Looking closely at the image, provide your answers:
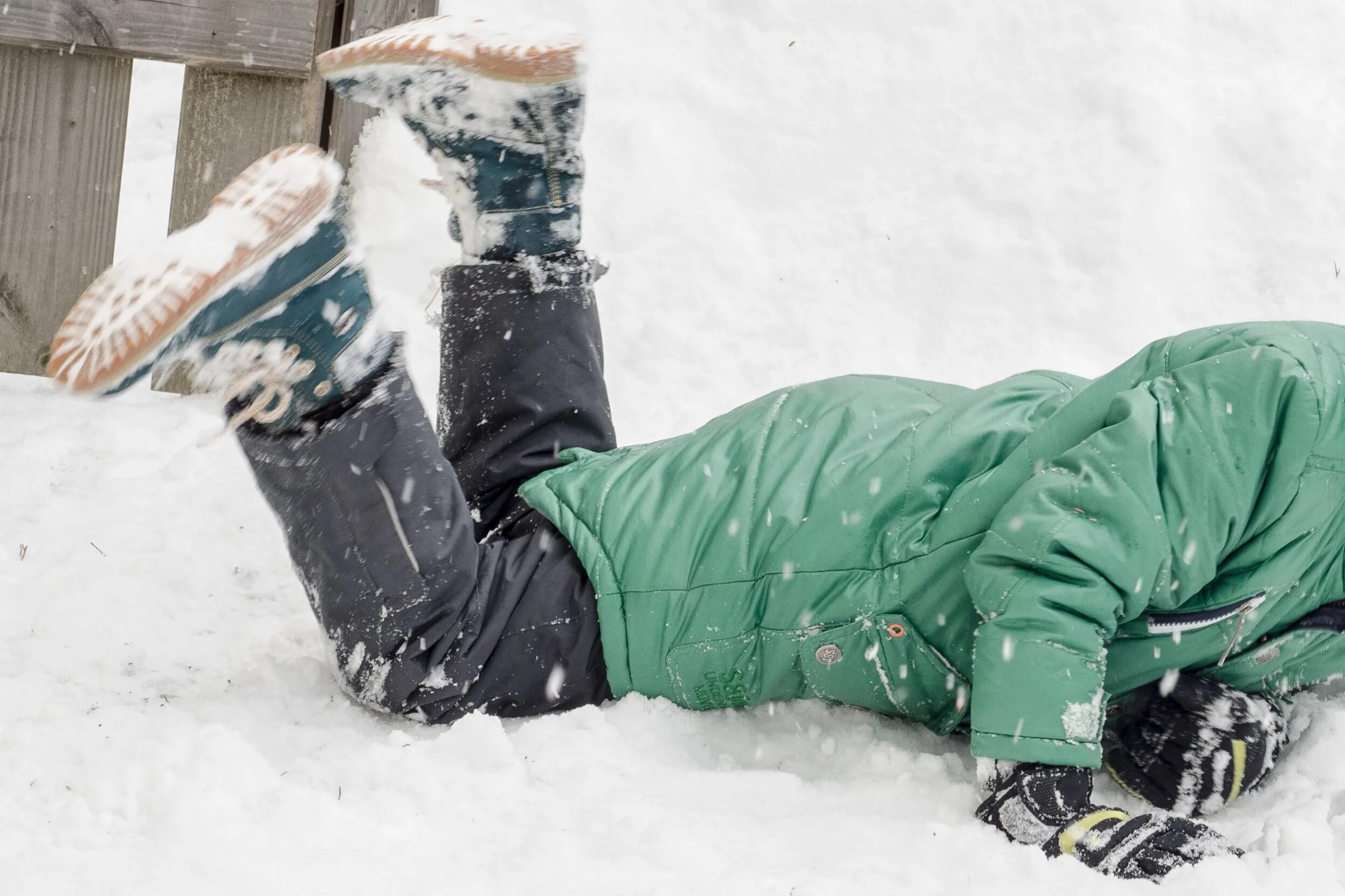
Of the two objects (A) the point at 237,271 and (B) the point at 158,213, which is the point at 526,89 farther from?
(B) the point at 158,213

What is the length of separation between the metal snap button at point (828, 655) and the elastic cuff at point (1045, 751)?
273 millimetres

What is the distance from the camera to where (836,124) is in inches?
141

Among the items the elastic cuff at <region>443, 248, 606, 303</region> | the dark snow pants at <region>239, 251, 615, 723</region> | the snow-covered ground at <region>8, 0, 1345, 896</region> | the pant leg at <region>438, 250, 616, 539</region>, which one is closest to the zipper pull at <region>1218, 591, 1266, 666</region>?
the snow-covered ground at <region>8, 0, 1345, 896</region>

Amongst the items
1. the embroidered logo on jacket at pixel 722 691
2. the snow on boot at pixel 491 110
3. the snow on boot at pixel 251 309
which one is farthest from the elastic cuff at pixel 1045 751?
the snow on boot at pixel 491 110

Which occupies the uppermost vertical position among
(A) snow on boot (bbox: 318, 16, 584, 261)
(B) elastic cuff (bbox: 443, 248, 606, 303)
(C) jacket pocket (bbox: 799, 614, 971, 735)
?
(A) snow on boot (bbox: 318, 16, 584, 261)

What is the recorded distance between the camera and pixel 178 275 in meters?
1.51

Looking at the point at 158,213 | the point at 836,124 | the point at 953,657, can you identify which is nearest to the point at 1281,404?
the point at 953,657

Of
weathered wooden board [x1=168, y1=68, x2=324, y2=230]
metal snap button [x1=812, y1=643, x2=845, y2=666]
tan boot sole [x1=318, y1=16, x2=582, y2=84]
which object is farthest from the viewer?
weathered wooden board [x1=168, y1=68, x2=324, y2=230]

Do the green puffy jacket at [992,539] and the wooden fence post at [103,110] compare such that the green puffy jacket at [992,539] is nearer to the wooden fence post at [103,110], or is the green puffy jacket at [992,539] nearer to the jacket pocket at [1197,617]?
the jacket pocket at [1197,617]

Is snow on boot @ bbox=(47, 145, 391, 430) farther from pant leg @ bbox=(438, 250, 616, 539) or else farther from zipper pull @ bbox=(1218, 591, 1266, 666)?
zipper pull @ bbox=(1218, 591, 1266, 666)

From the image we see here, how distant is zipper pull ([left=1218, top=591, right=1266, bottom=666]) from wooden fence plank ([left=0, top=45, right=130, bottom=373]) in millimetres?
2479

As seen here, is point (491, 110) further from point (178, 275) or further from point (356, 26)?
point (356, 26)

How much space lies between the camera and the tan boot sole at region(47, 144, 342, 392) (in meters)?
1.49

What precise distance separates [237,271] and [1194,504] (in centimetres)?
122
